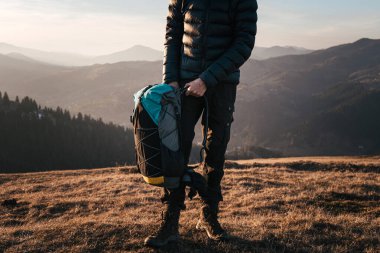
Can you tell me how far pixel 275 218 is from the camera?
296 inches

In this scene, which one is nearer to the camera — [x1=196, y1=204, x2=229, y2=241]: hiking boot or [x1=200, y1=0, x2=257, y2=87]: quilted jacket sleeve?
[x1=200, y1=0, x2=257, y2=87]: quilted jacket sleeve

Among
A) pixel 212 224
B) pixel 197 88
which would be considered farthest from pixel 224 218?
pixel 197 88

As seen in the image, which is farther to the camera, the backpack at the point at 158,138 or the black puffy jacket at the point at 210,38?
the black puffy jacket at the point at 210,38

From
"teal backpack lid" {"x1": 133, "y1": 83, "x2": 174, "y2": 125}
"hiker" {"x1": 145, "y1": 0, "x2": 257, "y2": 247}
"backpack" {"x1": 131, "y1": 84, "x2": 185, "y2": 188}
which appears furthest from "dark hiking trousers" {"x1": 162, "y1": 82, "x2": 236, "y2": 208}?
"teal backpack lid" {"x1": 133, "y1": 83, "x2": 174, "y2": 125}

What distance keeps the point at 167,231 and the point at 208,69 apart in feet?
8.22

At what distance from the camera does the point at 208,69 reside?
5.03m

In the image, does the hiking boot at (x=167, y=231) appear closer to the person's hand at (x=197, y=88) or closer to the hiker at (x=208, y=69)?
the hiker at (x=208, y=69)

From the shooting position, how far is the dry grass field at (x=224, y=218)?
5656 mm

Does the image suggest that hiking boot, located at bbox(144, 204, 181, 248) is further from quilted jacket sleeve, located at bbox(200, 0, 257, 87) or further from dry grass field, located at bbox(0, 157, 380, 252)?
quilted jacket sleeve, located at bbox(200, 0, 257, 87)

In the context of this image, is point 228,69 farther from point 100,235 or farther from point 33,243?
point 33,243

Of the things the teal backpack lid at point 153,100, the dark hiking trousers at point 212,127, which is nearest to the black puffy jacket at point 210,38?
the dark hiking trousers at point 212,127

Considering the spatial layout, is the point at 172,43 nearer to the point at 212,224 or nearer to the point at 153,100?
the point at 153,100

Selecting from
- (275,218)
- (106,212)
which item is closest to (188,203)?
(106,212)

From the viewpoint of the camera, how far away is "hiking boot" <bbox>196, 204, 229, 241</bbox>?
566 centimetres
